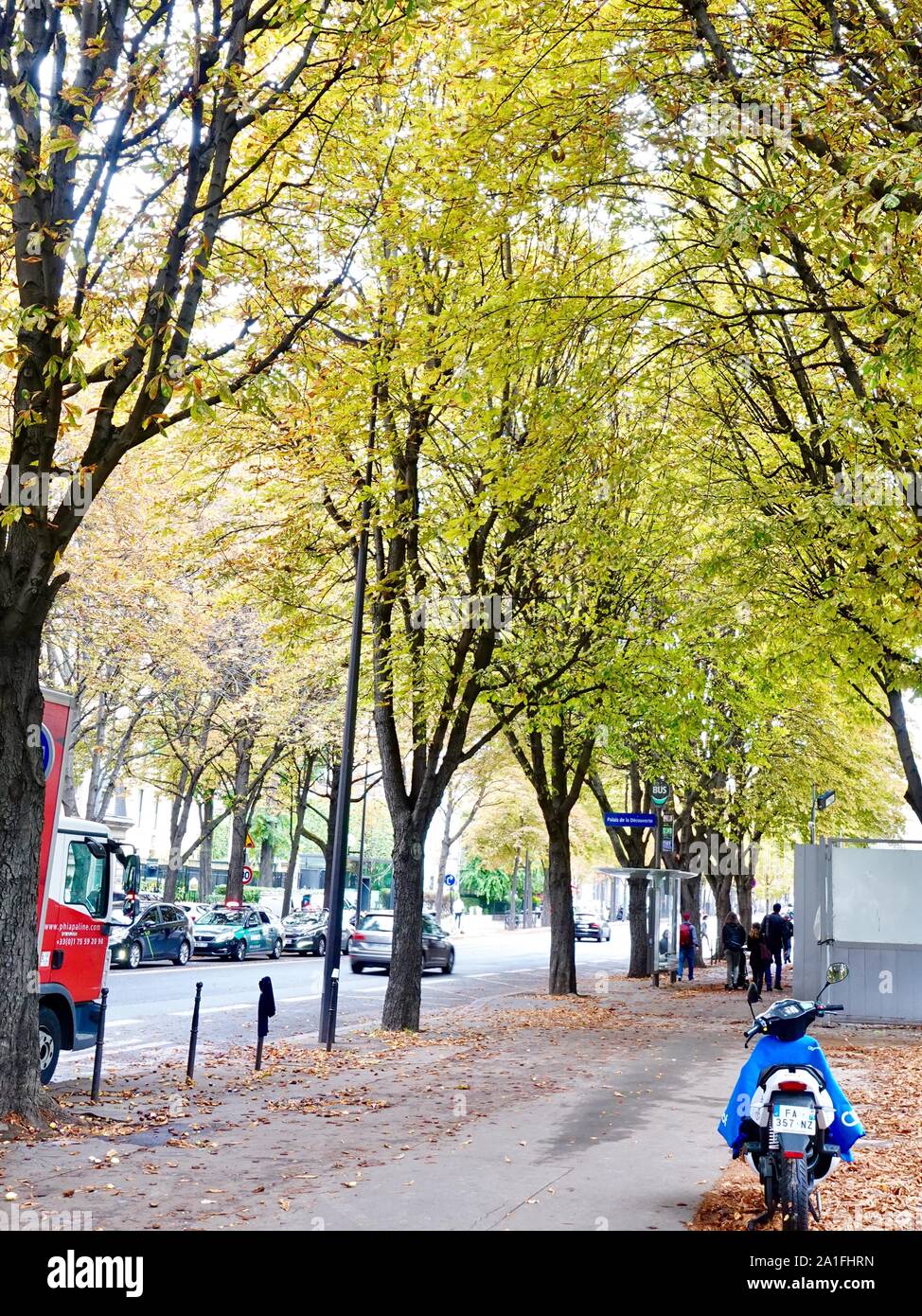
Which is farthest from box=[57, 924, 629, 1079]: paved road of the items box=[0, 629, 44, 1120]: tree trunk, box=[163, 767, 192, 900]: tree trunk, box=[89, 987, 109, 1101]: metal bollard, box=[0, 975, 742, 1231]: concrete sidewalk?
box=[0, 629, 44, 1120]: tree trunk

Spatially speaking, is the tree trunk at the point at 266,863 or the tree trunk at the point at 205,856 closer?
the tree trunk at the point at 205,856

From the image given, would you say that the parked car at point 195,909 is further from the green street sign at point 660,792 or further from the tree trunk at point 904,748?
the tree trunk at point 904,748

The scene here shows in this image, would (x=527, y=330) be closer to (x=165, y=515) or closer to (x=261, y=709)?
(x=165, y=515)

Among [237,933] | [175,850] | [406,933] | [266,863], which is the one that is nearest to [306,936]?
[237,933]

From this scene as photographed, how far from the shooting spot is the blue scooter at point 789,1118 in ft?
20.4

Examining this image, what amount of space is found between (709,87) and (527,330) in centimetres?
284

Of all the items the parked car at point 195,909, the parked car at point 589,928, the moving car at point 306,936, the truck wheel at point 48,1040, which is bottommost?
the parked car at point 589,928

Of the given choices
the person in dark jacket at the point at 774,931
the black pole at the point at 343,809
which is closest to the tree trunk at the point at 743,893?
the person in dark jacket at the point at 774,931

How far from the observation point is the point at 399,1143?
9125mm

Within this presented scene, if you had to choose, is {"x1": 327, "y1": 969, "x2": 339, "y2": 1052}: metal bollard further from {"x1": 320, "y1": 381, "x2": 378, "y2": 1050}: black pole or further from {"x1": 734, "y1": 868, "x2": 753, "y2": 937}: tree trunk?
{"x1": 734, "y1": 868, "x2": 753, "y2": 937}: tree trunk

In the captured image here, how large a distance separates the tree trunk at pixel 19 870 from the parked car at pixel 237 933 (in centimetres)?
2706

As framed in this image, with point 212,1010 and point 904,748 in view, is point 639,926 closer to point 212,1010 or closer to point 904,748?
point 212,1010

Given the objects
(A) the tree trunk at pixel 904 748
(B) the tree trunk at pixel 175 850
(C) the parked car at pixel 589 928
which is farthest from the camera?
(C) the parked car at pixel 589 928

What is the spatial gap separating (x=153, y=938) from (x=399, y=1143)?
22.3 m
